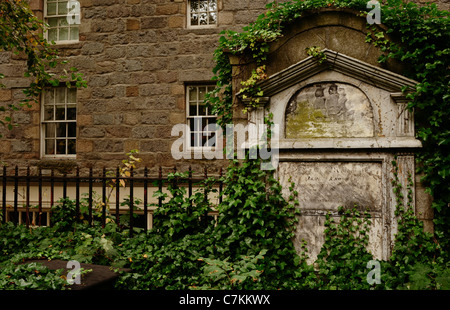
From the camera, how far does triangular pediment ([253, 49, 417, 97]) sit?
3.86m

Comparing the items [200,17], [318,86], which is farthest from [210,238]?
[200,17]

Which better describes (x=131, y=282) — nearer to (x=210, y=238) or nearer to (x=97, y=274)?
(x=97, y=274)

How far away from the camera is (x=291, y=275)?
4.00 m

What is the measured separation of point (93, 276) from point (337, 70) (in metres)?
3.84

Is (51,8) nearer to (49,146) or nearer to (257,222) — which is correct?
(49,146)

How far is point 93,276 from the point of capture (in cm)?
377

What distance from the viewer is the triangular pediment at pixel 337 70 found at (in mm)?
3863

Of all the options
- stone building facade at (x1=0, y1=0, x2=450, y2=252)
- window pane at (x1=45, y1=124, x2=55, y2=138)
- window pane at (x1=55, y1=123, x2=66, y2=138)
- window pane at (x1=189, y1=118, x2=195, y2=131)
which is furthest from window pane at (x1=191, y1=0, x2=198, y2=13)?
window pane at (x1=45, y1=124, x2=55, y2=138)

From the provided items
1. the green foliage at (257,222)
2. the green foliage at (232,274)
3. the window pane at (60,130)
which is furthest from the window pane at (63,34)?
the green foliage at (232,274)

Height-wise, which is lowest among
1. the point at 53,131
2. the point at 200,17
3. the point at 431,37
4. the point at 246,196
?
the point at 246,196

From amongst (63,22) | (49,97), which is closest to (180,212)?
(49,97)

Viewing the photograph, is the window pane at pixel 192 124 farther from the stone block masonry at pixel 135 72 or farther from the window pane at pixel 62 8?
the window pane at pixel 62 8

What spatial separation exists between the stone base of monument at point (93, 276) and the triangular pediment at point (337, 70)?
2.96m

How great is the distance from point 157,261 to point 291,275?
171 centimetres
